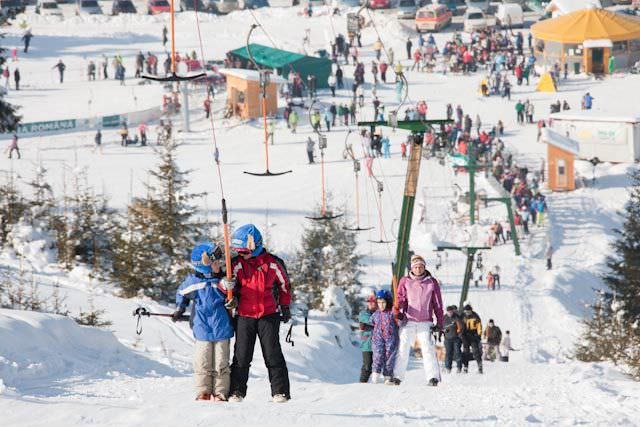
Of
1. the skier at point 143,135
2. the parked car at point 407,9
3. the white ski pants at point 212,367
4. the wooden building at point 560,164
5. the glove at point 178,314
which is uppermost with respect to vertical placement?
the parked car at point 407,9

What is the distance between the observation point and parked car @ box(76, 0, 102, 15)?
77.8 m

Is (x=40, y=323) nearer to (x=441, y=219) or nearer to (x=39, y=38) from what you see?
(x=441, y=219)

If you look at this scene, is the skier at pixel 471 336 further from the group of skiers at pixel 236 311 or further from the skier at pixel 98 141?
the skier at pixel 98 141

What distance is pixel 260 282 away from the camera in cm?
1030

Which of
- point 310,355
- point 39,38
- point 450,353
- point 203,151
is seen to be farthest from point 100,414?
point 39,38

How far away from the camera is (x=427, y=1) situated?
7938 centimetres

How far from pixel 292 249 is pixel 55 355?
21426 millimetres

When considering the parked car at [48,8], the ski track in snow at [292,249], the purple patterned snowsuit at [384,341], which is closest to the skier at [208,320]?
the ski track in snow at [292,249]

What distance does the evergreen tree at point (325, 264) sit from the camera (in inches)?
1179

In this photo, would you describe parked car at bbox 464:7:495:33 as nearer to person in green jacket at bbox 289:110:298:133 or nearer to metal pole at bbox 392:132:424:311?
person in green jacket at bbox 289:110:298:133

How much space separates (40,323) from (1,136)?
36497 millimetres

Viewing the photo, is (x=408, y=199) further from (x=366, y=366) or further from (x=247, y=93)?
(x=247, y=93)

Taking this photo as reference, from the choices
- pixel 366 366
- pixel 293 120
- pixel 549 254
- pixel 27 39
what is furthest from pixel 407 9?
pixel 366 366

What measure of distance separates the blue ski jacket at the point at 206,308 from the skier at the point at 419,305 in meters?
2.44
